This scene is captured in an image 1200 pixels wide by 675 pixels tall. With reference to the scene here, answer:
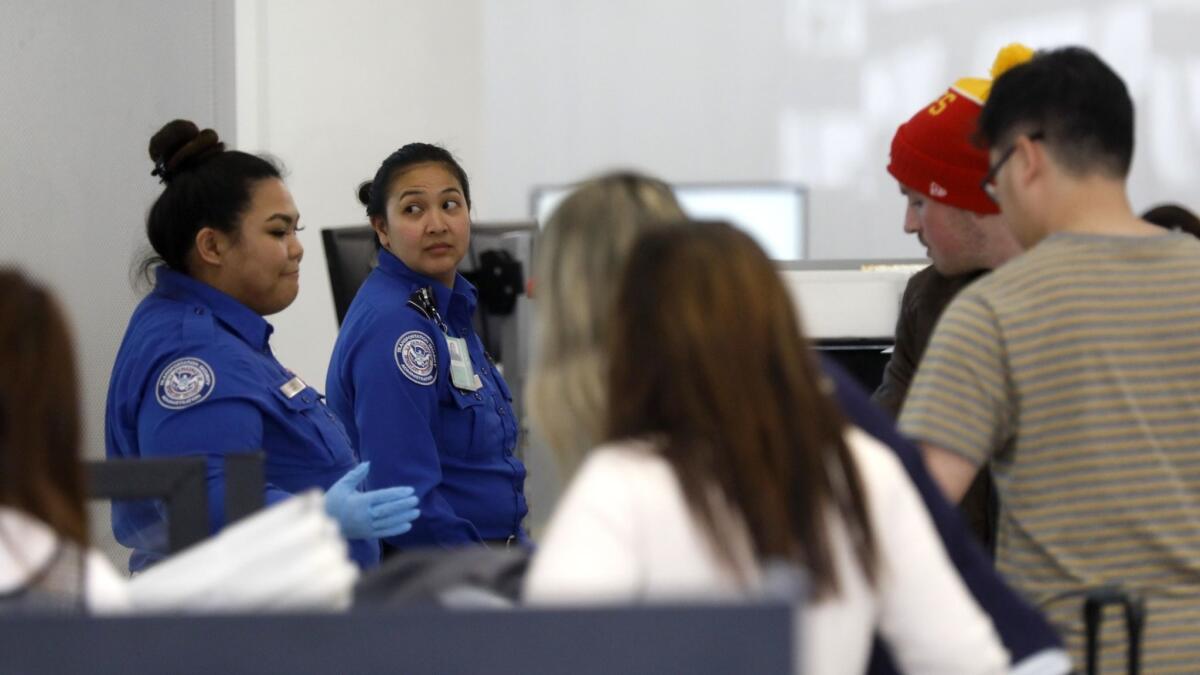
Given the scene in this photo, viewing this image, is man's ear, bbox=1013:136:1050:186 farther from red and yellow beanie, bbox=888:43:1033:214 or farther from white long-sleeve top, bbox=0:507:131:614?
white long-sleeve top, bbox=0:507:131:614

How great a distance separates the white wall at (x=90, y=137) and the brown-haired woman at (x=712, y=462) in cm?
265

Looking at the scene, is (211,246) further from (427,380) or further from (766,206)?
(766,206)

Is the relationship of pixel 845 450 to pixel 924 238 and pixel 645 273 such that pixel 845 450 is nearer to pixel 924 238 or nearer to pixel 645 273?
pixel 645 273

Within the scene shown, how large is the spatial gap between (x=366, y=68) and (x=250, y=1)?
0.65 metres

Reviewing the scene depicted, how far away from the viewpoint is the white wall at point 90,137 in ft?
11.3

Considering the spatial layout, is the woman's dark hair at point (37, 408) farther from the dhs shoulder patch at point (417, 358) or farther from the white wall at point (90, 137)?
the white wall at point (90, 137)

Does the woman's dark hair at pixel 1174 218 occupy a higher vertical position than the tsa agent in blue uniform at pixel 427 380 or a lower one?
higher

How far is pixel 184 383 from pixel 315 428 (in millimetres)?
227

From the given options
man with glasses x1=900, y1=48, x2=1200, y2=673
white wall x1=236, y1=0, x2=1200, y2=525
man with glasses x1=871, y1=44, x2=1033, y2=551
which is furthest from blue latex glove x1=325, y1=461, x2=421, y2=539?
white wall x1=236, y1=0, x2=1200, y2=525

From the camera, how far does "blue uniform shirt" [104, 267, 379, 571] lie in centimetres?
214

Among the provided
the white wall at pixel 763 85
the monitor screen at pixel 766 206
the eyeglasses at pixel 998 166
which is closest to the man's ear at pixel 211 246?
the eyeglasses at pixel 998 166

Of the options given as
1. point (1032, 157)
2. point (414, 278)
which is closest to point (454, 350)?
point (414, 278)

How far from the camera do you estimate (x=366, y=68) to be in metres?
4.72

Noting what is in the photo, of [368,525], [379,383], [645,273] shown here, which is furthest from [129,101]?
[645,273]
